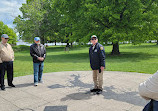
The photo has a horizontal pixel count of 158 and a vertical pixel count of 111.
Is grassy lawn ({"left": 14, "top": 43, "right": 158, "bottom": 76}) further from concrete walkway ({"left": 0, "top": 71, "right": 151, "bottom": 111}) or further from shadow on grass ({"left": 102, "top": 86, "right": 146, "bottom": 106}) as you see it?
shadow on grass ({"left": 102, "top": 86, "right": 146, "bottom": 106})

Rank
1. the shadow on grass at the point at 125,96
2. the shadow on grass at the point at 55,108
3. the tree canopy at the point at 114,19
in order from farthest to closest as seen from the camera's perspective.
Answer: the tree canopy at the point at 114,19 → the shadow on grass at the point at 125,96 → the shadow on grass at the point at 55,108

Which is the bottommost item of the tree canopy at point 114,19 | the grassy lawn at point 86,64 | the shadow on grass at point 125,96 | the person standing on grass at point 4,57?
the shadow on grass at point 125,96

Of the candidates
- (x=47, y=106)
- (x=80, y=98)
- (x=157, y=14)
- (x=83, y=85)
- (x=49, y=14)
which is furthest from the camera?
(x=49, y=14)

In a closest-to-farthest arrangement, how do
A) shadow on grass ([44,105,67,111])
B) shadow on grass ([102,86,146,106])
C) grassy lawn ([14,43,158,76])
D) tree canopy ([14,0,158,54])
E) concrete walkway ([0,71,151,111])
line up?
shadow on grass ([44,105,67,111]) < concrete walkway ([0,71,151,111]) < shadow on grass ([102,86,146,106]) < grassy lawn ([14,43,158,76]) < tree canopy ([14,0,158,54])

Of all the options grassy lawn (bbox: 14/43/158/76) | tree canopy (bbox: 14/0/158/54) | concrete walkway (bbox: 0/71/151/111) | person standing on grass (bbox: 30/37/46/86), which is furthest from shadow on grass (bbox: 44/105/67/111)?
tree canopy (bbox: 14/0/158/54)

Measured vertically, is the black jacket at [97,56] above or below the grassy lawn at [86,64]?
above

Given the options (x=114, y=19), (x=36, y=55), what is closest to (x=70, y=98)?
(x=36, y=55)

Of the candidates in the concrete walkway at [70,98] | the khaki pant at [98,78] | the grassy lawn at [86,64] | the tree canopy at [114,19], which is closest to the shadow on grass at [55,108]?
the concrete walkway at [70,98]

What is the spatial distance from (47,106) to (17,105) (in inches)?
34.1

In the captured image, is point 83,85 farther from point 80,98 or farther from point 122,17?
point 122,17

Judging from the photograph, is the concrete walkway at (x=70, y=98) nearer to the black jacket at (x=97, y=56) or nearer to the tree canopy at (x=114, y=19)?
the black jacket at (x=97, y=56)

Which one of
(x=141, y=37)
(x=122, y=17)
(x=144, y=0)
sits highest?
(x=144, y=0)

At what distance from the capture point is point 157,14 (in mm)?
16938

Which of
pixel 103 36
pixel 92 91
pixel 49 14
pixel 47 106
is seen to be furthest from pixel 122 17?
pixel 49 14
